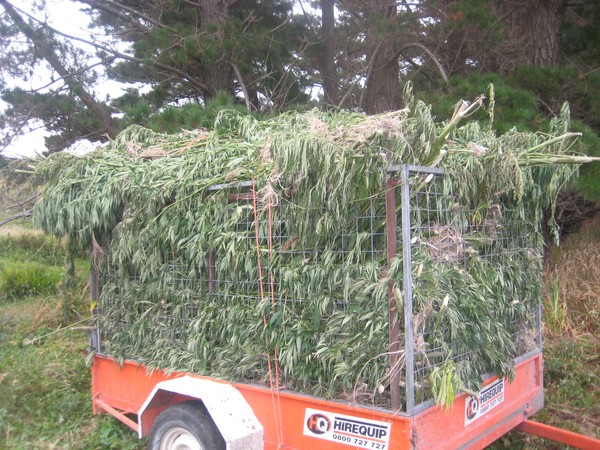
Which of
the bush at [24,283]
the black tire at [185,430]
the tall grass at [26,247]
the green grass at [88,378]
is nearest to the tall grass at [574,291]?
the green grass at [88,378]

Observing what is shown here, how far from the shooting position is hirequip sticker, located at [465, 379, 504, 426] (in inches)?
147

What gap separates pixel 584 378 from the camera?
6.13 metres

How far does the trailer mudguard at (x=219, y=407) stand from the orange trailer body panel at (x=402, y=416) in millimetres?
102

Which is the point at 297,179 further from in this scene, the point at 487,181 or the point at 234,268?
the point at 487,181

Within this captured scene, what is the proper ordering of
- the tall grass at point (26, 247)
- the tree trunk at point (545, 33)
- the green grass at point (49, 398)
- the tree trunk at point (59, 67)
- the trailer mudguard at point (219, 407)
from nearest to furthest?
the trailer mudguard at point (219, 407)
the green grass at point (49, 398)
the tree trunk at point (545, 33)
the tree trunk at point (59, 67)
the tall grass at point (26, 247)

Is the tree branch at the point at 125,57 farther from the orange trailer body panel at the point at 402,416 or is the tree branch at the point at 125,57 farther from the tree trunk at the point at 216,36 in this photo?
the orange trailer body panel at the point at 402,416

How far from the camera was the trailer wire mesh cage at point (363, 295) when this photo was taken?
10.8 feet

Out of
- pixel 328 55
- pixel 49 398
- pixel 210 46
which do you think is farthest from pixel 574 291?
pixel 328 55

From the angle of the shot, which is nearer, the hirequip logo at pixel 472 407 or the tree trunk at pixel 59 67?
the hirequip logo at pixel 472 407

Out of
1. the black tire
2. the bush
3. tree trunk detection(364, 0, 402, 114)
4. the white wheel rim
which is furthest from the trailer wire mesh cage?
the bush

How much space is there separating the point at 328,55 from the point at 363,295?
10.8 metres

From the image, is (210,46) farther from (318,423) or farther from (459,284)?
(318,423)

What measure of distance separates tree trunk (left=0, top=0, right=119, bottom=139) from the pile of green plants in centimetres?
611

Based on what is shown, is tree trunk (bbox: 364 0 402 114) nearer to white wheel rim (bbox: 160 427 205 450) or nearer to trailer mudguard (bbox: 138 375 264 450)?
trailer mudguard (bbox: 138 375 264 450)
